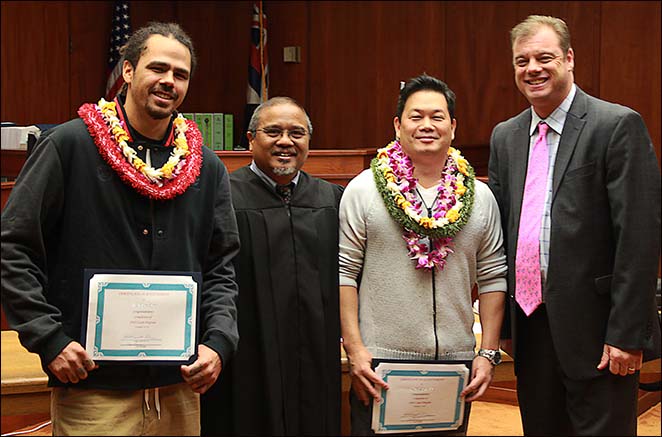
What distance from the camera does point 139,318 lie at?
7.23 ft

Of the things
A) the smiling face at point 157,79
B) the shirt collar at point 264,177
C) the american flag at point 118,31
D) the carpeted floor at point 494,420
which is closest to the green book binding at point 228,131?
the american flag at point 118,31

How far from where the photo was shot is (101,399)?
2.22 m

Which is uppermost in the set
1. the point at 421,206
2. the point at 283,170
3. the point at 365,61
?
the point at 365,61

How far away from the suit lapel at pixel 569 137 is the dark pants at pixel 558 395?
0.41 m

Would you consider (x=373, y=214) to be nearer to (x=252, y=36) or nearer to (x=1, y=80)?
(x=1, y=80)

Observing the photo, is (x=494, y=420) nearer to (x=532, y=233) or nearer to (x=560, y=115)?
(x=532, y=233)

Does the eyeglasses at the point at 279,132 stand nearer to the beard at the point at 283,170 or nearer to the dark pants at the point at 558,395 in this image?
the beard at the point at 283,170

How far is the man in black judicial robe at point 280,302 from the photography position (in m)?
2.60

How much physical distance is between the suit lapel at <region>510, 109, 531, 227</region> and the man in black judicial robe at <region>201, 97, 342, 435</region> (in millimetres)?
577

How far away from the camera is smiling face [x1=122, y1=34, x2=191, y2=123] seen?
2.27 metres

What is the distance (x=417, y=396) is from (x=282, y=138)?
0.87 m

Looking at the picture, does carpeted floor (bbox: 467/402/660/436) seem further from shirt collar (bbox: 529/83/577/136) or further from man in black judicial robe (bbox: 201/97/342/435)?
shirt collar (bbox: 529/83/577/136)

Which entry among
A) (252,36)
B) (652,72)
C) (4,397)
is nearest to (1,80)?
(252,36)

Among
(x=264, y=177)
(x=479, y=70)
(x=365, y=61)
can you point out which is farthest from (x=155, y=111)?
(x=365, y=61)
